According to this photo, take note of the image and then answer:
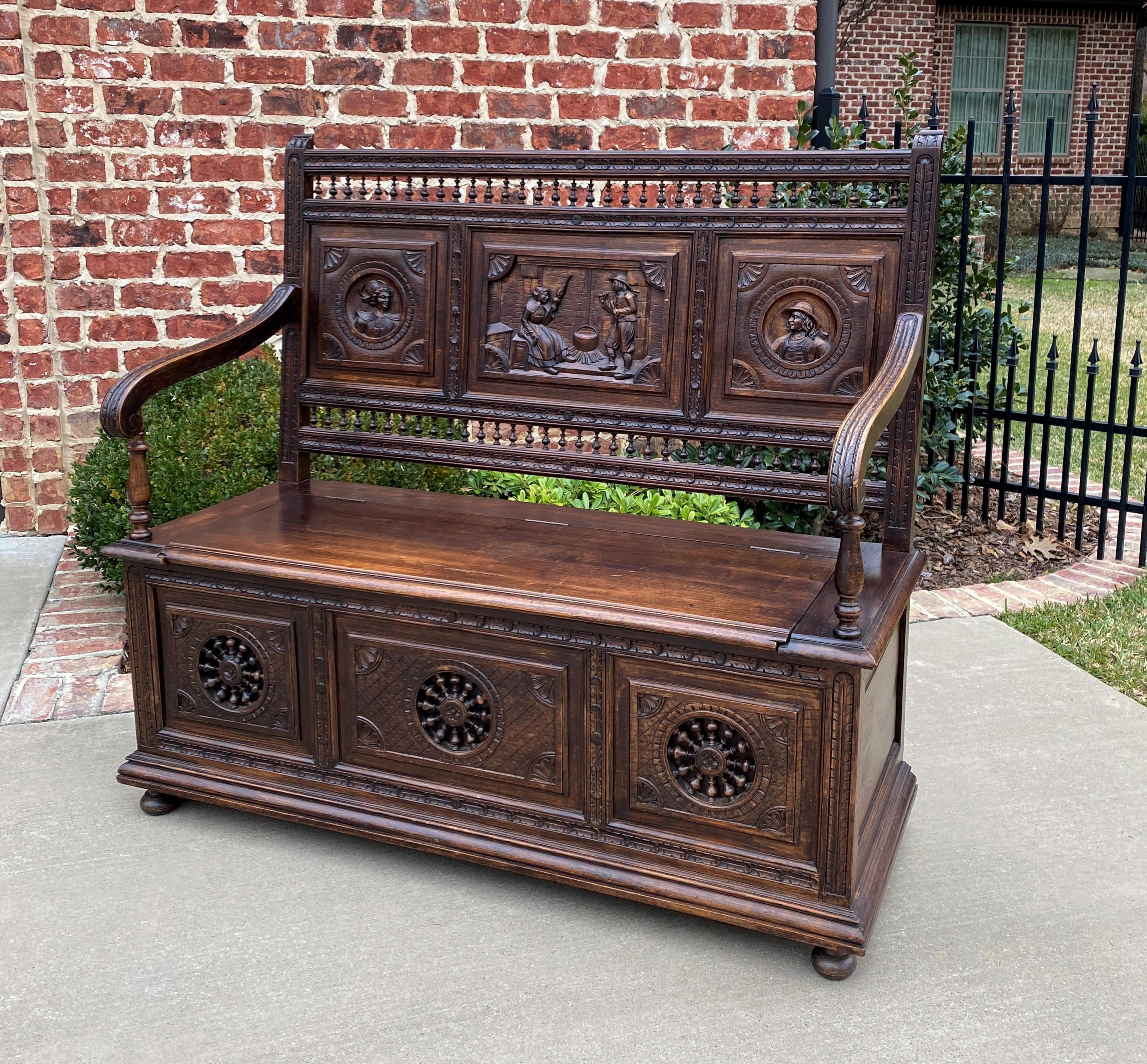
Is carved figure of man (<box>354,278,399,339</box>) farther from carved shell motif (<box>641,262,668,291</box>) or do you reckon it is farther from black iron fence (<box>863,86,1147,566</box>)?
black iron fence (<box>863,86,1147,566</box>)

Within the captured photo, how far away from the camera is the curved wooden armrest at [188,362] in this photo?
2902mm

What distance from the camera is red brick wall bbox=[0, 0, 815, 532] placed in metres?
4.86

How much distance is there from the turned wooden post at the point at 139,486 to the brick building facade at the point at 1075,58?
48.4 feet

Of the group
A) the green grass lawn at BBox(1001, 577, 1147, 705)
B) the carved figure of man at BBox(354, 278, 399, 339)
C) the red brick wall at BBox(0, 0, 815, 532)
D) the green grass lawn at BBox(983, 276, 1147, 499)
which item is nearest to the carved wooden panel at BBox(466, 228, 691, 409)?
the carved figure of man at BBox(354, 278, 399, 339)

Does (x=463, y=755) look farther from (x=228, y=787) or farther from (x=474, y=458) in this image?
(x=474, y=458)

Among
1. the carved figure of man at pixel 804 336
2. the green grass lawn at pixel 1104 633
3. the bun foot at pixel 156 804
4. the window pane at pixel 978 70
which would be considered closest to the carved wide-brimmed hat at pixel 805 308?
the carved figure of man at pixel 804 336

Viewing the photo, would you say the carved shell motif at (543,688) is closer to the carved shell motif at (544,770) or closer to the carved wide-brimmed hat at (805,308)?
the carved shell motif at (544,770)

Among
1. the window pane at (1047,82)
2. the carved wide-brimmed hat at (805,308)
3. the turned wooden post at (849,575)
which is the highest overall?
the window pane at (1047,82)

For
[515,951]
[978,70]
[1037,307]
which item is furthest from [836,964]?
[978,70]

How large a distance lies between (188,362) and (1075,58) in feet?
59.2

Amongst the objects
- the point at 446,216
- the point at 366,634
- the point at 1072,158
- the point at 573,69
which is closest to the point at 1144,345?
the point at 573,69

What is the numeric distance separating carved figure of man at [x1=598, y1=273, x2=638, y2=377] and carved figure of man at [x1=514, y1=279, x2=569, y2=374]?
0.43ft

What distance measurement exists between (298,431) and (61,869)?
4.32 feet

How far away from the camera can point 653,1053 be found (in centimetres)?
219
